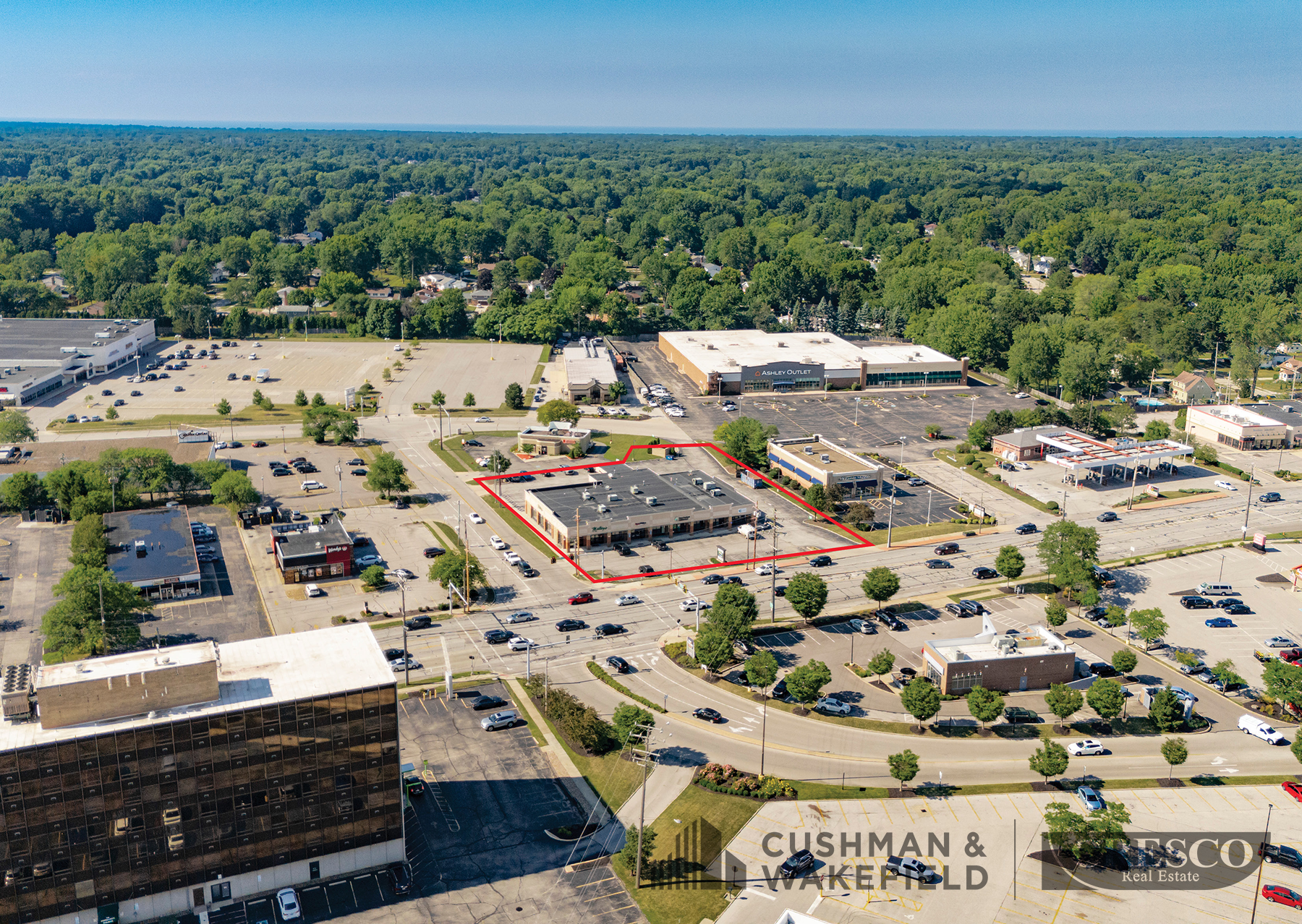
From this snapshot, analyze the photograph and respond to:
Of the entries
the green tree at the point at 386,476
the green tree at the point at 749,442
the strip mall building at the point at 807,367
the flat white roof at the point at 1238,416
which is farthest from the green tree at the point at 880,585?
the strip mall building at the point at 807,367

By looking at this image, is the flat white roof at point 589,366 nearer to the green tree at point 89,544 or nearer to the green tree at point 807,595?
the green tree at point 89,544

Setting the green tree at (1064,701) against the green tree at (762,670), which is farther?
the green tree at (762,670)

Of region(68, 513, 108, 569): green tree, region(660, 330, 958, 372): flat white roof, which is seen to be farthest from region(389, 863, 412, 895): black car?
region(660, 330, 958, 372): flat white roof

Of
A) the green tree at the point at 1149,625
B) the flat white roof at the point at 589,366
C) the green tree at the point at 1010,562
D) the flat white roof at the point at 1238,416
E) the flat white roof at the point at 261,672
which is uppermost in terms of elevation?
the flat white roof at the point at 589,366

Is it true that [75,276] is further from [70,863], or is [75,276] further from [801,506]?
[70,863]

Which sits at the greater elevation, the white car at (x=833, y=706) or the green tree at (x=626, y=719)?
the green tree at (x=626, y=719)

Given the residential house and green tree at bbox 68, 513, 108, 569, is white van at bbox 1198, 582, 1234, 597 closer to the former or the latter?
the residential house
